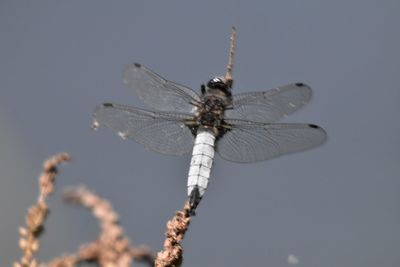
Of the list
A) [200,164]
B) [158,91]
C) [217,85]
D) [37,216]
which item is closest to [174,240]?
[37,216]

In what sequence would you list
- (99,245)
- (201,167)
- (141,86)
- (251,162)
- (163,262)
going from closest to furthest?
(163,262) < (99,245) < (201,167) < (251,162) < (141,86)

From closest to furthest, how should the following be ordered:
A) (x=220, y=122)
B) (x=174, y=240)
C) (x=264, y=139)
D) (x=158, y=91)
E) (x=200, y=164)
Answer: (x=174, y=240) → (x=200, y=164) → (x=220, y=122) → (x=264, y=139) → (x=158, y=91)

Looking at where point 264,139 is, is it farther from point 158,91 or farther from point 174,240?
point 174,240

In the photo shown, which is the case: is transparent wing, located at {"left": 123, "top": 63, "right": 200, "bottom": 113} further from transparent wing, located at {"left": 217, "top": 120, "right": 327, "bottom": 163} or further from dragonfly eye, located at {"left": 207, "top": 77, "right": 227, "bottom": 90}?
transparent wing, located at {"left": 217, "top": 120, "right": 327, "bottom": 163}

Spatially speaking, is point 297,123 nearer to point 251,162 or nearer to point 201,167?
point 251,162

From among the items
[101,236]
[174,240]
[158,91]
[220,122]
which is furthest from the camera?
[158,91]

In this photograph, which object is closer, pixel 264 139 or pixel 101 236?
pixel 101 236

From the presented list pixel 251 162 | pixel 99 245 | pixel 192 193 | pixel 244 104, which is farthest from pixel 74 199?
pixel 244 104
